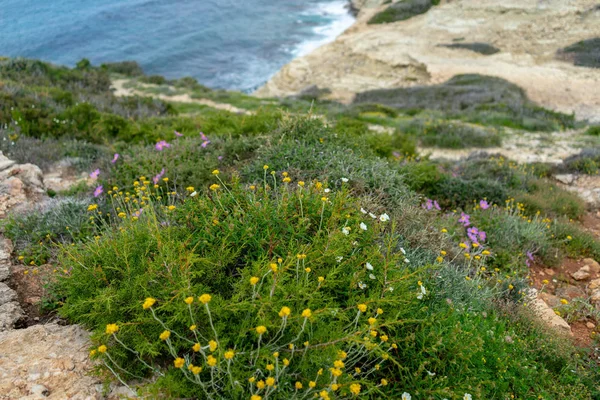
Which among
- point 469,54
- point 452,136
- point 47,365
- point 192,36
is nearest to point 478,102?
point 452,136

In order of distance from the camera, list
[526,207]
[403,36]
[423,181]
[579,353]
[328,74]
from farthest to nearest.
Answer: [403,36], [328,74], [526,207], [423,181], [579,353]

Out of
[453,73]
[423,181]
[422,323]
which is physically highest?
[422,323]

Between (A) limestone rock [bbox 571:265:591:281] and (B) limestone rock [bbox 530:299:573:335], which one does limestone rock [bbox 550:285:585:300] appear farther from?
(B) limestone rock [bbox 530:299:573:335]

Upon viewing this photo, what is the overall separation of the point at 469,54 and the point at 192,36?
2619cm

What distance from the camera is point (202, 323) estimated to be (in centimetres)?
232

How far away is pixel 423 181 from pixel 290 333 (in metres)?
4.63

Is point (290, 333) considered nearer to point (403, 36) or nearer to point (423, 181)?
point (423, 181)

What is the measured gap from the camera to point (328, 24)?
152 ft

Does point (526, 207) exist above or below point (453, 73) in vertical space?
above

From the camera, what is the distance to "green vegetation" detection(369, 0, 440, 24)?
40094 millimetres

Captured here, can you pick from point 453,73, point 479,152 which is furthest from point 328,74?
point 479,152

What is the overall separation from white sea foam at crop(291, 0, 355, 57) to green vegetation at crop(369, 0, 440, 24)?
4360 millimetres

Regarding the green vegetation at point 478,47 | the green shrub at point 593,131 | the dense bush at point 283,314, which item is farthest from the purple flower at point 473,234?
the green vegetation at point 478,47

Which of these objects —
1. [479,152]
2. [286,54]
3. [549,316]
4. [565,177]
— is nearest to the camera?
[549,316]
